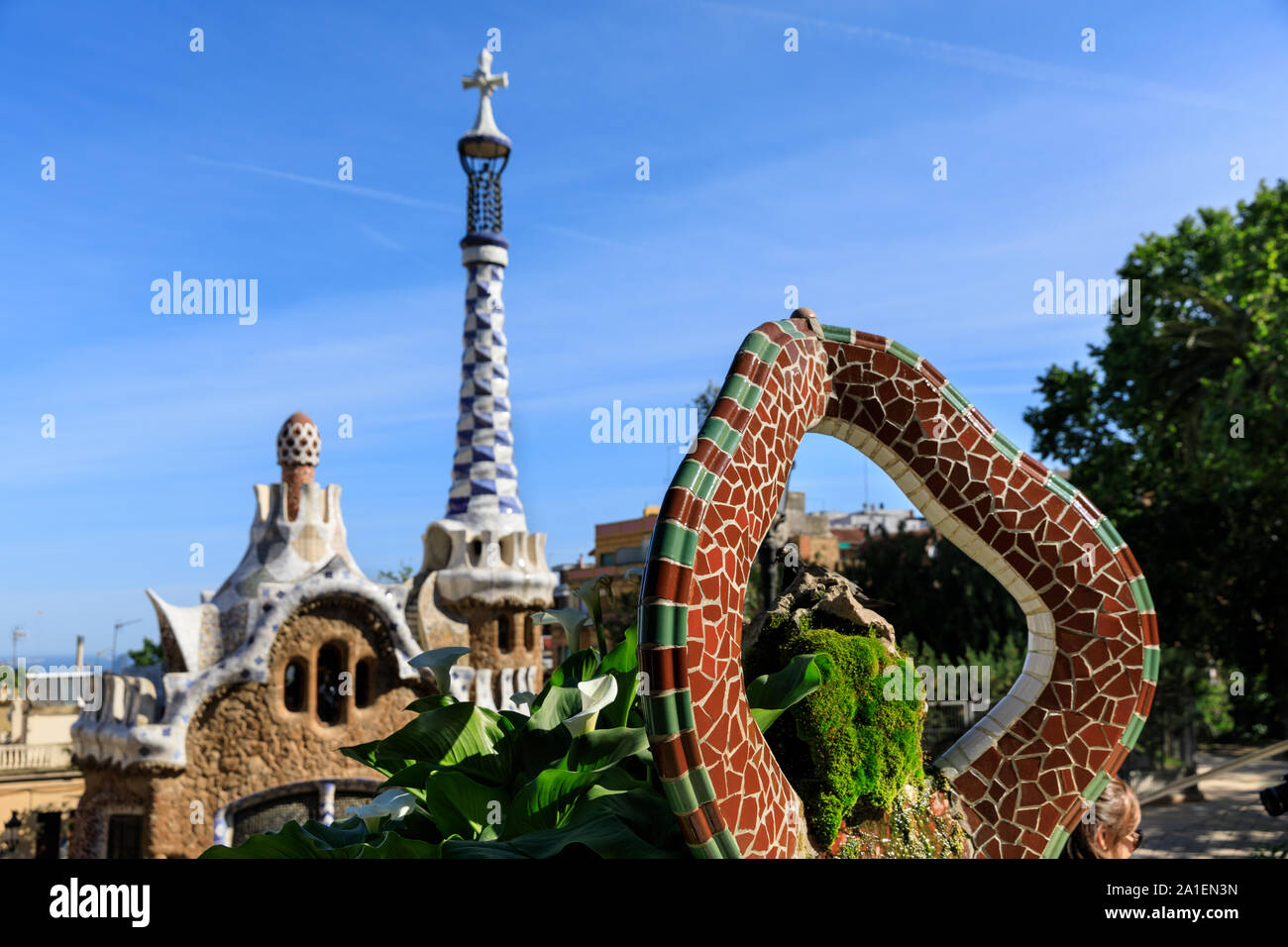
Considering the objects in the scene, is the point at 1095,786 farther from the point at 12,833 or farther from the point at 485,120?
the point at 12,833

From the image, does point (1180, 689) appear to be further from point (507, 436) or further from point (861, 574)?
point (507, 436)

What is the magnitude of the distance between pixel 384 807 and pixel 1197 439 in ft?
67.6

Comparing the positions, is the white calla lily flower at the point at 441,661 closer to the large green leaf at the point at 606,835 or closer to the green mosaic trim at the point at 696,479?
the large green leaf at the point at 606,835

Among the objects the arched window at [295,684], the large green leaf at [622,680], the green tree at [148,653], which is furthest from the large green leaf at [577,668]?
the green tree at [148,653]

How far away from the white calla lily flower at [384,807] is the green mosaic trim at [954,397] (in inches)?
96.4

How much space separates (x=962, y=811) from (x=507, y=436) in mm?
14438

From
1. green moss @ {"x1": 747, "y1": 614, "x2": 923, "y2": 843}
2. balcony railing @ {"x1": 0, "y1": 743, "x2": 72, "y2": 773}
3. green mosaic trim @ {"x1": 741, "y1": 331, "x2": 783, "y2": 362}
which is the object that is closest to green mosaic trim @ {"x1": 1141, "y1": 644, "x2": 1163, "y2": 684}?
green moss @ {"x1": 747, "y1": 614, "x2": 923, "y2": 843}

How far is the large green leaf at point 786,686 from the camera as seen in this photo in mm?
3623

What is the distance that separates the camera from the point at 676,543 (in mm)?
3145

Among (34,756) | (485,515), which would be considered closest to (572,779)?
(485,515)

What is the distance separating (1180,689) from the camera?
74.0ft

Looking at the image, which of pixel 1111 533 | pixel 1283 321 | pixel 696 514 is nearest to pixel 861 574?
pixel 1283 321

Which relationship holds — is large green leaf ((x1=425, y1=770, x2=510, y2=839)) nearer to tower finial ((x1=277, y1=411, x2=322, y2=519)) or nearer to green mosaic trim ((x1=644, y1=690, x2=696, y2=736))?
green mosaic trim ((x1=644, y1=690, x2=696, y2=736))

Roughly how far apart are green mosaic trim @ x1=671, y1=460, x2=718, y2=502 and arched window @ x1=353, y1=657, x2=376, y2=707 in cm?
1269
